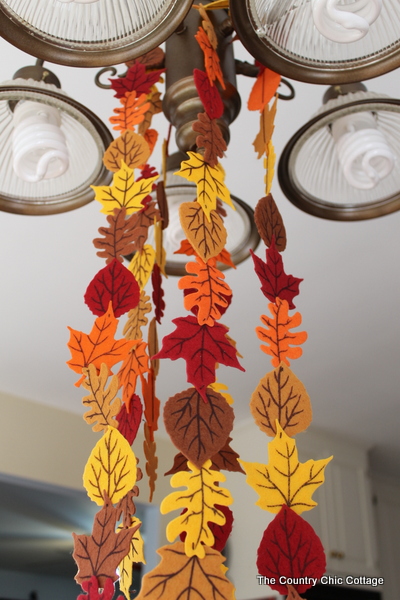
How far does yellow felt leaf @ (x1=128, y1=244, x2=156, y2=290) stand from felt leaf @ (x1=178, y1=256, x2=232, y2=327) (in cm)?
17

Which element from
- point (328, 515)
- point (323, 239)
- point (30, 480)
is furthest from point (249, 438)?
point (323, 239)

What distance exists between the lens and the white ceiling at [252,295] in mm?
1549

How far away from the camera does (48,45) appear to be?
65 cm

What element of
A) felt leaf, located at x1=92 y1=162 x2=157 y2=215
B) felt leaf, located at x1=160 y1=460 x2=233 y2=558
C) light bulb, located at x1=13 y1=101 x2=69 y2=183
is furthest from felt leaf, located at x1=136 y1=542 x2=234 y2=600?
light bulb, located at x1=13 y1=101 x2=69 y2=183

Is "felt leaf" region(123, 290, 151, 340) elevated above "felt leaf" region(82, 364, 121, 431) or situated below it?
above

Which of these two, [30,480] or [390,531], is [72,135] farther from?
[390,531]

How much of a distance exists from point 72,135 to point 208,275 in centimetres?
56

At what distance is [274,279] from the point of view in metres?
0.54

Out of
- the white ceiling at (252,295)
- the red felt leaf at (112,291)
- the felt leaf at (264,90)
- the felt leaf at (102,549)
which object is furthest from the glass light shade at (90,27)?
the white ceiling at (252,295)

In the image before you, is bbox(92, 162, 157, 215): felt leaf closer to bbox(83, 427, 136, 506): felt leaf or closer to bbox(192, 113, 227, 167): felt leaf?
bbox(192, 113, 227, 167): felt leaf

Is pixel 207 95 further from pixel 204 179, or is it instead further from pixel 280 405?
pixel 280 405

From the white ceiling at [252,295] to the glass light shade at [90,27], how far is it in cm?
68

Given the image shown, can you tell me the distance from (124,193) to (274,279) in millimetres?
180

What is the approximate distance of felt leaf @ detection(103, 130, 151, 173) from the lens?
2.18 feet
